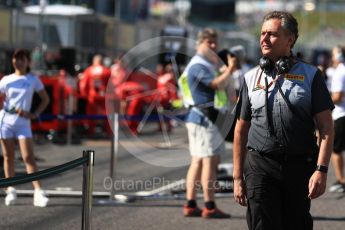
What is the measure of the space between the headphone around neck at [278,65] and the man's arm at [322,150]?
359 millimetres

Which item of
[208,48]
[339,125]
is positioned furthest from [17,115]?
[339,125]

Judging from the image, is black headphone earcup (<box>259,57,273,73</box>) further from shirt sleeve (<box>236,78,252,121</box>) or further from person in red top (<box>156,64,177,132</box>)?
person in red top (<box>156,64,177,132</box>)

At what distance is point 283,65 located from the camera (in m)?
5.54

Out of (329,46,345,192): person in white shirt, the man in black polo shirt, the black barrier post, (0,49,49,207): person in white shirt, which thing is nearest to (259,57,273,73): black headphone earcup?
the man in black polo shirt

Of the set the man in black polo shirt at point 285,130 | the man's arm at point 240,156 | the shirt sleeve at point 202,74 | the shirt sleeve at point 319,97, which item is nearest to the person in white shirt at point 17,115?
the shirt sleeve at point 202,74

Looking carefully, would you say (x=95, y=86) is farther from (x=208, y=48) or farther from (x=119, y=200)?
(x=208, y=48)

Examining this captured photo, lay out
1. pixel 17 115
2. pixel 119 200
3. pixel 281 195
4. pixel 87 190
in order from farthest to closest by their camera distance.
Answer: pixel 119 200, pixel 17 115, pixel 87 190, pixel 281 195

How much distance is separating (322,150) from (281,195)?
0.40 meters

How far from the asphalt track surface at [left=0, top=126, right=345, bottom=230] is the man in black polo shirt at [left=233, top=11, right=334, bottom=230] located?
1675 millimetres

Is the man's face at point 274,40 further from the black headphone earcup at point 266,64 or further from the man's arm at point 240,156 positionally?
the man's arm at point 240,156

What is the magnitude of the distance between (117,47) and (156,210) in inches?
664

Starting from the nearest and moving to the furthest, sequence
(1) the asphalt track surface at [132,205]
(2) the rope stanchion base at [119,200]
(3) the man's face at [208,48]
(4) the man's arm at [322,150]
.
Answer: (4) the man's arm at [322,150]
(1) the asphalt track surface at [132,205]
(3) the man's face at [208,48]
(2) the rope stanchion base at [119,200]

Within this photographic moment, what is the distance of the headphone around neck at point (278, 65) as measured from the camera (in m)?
5.55

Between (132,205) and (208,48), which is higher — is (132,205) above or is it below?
below
